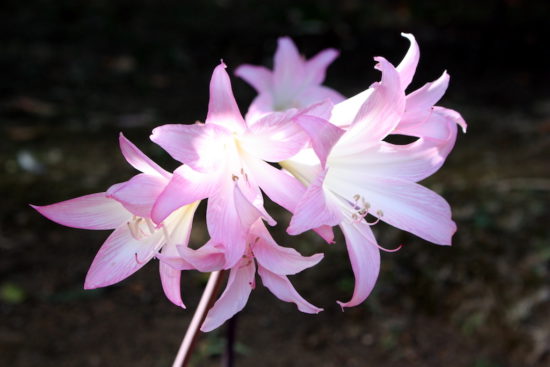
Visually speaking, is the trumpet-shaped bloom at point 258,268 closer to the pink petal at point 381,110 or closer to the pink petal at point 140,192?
the pink petal at point 140,192

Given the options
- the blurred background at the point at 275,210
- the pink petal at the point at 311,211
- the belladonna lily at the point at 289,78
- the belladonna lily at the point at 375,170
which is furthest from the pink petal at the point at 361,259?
the blurred background at the point at 275,210

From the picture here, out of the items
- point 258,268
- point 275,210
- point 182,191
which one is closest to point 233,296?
point 258,268

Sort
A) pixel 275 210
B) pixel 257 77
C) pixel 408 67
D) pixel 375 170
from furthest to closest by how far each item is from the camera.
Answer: pixel 275 210 < pixel 257 77 < pixel 375 170 < pixel 408 67

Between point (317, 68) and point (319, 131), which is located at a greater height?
point (319, 131)

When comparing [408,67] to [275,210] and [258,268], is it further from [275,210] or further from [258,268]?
[275,210]

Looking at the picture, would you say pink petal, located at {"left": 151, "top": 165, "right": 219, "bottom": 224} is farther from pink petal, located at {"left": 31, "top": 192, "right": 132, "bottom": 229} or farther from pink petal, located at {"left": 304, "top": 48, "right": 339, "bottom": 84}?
pink petal, located at {"left": 304, "top": 48, "right": 339, "bottom": 84}

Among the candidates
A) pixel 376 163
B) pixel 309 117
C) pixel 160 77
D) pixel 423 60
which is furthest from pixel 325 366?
pixel 423 60
